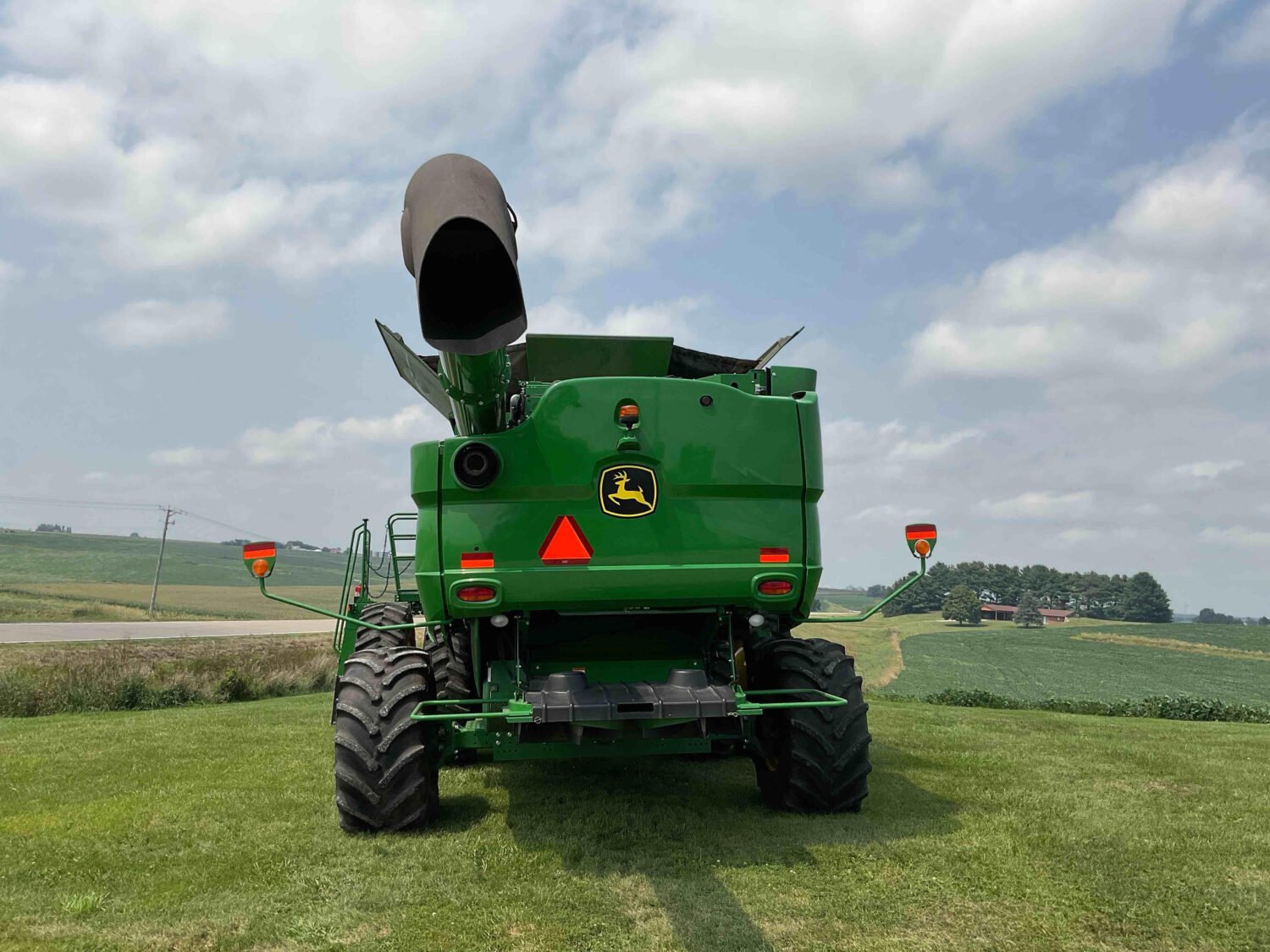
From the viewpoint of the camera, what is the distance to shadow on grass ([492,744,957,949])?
4.55m

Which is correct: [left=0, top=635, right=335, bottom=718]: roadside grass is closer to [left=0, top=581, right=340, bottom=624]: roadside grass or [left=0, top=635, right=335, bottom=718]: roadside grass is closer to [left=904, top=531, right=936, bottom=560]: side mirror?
[left=904, top=531, right=936, bottom=560]: side mirror

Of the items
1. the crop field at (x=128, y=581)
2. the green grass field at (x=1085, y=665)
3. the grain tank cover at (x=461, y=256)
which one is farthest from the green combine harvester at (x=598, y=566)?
the crop field at (x=128, y=581)

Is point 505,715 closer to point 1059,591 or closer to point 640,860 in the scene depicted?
point 640,860

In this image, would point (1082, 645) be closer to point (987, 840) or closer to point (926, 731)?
point (926, 731)

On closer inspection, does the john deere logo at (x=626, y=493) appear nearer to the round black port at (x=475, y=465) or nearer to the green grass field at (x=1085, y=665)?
the round black port at (x=475, y=465)

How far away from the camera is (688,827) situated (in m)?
5.94

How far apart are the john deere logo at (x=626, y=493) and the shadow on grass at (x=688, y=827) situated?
200 centimetres

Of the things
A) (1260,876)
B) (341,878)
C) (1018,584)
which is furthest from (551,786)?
(1018,584)

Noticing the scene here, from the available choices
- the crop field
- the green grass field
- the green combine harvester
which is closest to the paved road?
the crop field

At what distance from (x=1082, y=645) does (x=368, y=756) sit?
4240 centimetres

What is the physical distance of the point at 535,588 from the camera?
550cm

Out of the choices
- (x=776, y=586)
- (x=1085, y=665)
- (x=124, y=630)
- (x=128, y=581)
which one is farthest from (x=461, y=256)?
(x=128, y=581)

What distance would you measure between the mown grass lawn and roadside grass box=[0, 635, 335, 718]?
646 cm

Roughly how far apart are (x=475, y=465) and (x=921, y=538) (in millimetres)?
3037
